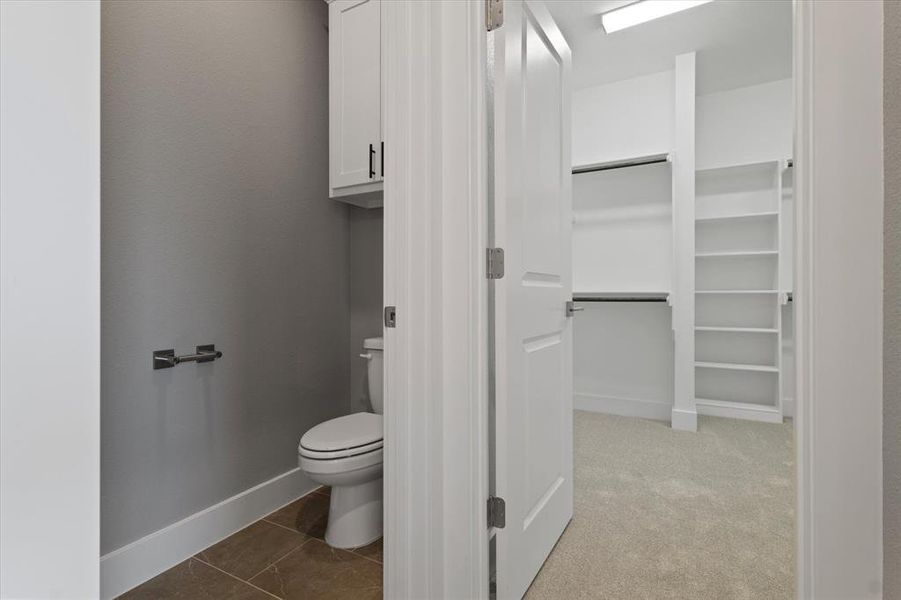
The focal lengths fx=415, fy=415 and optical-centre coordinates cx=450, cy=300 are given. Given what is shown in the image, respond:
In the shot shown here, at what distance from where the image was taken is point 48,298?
0.29m

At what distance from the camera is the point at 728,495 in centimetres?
203

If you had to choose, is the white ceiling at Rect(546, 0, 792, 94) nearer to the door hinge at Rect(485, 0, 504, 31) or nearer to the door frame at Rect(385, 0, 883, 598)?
the door hinge at Rect(485, 0, 504, 31)

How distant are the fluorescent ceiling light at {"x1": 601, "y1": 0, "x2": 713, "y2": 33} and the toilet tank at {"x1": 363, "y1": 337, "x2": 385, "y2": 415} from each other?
2.33 metres

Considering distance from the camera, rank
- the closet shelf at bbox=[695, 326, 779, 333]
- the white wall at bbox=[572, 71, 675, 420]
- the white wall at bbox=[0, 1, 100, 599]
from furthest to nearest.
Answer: the white wall at bbox=[572, 71, 675, 420] < the closet shelf at bbox=[695, 326, 779, 333] < the white wall at bbox=[0, 1, 100, 599]

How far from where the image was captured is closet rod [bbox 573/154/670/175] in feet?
9.95

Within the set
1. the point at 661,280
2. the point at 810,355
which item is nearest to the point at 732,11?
the point at 661,280

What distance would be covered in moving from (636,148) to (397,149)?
9.23 ft

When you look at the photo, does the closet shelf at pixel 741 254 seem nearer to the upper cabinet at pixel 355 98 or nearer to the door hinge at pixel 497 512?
the upper cabinet at pixel 355 98

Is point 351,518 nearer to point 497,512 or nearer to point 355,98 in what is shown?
point 497,512

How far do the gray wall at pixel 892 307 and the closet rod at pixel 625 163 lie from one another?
248 cm

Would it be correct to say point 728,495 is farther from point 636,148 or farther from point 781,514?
point 636,148

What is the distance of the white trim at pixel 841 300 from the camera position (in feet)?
2.43

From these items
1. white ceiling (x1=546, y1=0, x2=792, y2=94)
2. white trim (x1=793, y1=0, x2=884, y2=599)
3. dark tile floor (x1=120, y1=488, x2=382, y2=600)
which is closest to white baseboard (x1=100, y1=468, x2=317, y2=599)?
dark tile floor (x1=120, y1=488, x2=382, y2=600)

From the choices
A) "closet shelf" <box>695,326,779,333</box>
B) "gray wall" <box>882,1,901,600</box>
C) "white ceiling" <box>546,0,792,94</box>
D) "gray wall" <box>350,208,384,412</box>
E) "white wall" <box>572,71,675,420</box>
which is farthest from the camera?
"white wall" <box>572,71,675,420</box>
